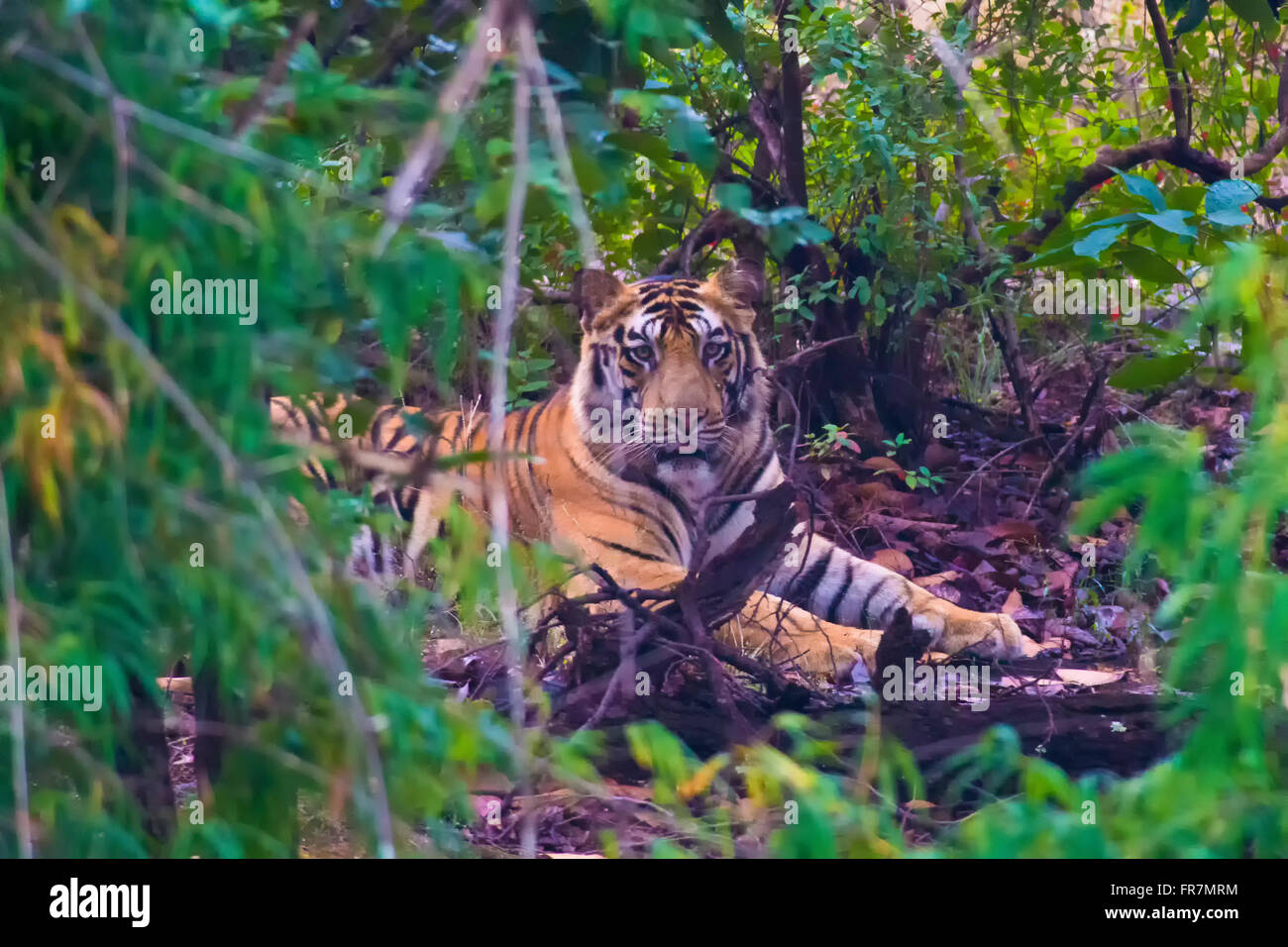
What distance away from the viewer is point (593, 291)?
362 centimetres

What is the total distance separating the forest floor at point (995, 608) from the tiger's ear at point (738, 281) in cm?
63

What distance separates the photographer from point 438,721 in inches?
65.9

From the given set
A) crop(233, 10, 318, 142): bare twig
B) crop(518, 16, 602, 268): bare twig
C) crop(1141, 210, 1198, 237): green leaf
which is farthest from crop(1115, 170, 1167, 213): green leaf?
crop(233, 10, 318, 142): bare twig

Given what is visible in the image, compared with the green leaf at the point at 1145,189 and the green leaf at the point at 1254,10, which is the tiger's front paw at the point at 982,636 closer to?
the green leaf at the point at 1145,189

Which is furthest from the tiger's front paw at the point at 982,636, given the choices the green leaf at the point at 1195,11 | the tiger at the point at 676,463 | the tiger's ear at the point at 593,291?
the green leaf at the point at 1195,11

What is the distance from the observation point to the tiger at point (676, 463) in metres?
3.54

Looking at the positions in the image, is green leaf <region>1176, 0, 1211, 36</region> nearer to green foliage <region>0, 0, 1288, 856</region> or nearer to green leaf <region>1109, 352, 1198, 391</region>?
green leaf <region>1109, 352, 1198, 391</region>

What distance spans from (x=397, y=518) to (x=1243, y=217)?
2021 millimetres

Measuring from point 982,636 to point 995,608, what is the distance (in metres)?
0.25

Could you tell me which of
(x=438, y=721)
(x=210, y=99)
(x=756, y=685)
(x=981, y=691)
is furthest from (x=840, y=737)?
(x=210, y=99)

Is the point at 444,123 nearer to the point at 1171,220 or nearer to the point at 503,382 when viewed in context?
the point at 503,382

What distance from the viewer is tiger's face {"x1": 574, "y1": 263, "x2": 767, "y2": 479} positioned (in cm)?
357

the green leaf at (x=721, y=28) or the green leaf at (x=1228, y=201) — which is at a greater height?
the green leaf at (x=721, y=28)

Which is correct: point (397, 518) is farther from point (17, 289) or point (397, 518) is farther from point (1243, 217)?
point (1243, 217)
